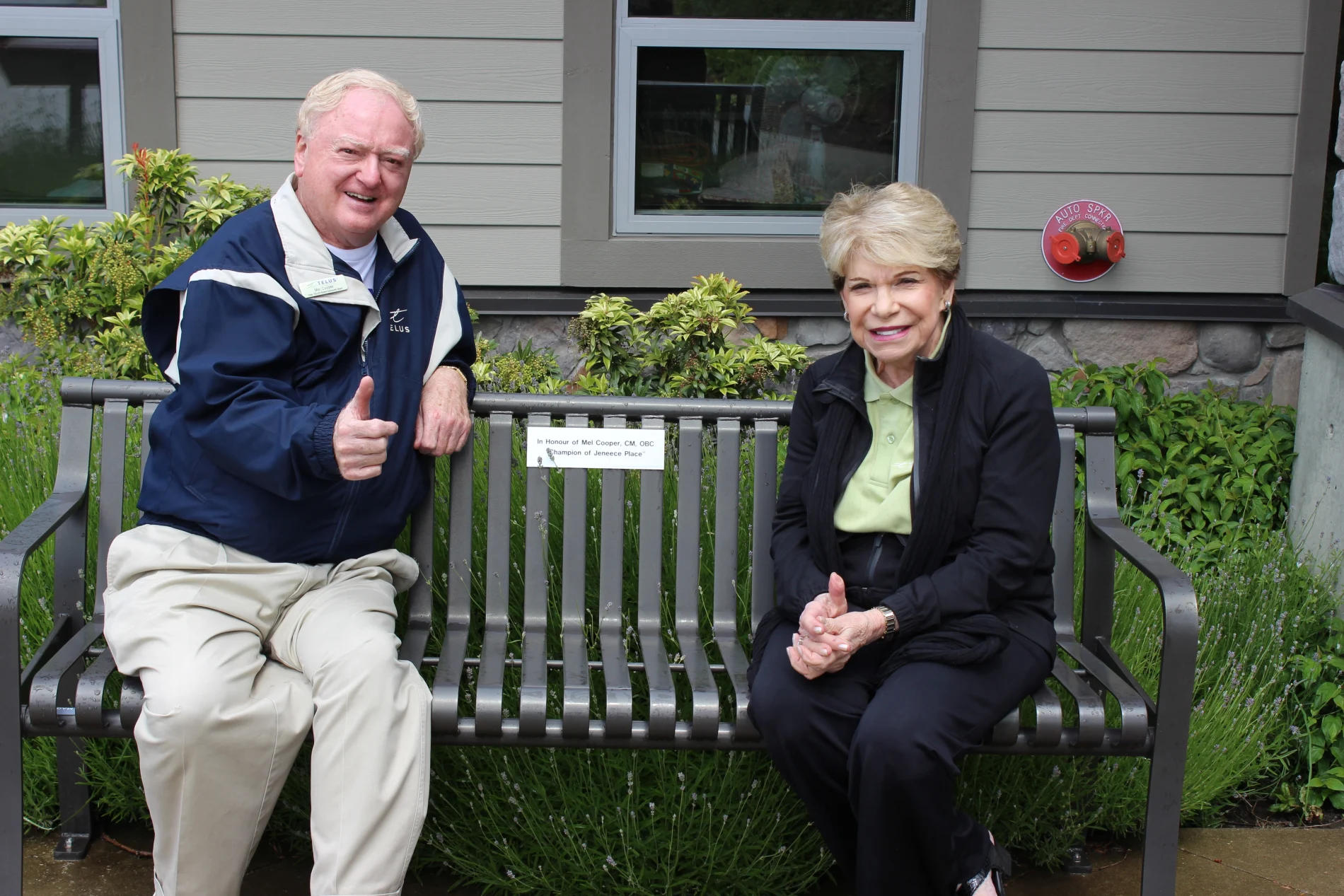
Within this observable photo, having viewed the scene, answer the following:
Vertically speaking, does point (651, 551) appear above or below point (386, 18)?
below

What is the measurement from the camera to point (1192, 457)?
4754 mm

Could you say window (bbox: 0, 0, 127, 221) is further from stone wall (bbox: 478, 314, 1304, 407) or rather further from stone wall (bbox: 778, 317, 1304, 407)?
stone wall (bbox: 778, 317, 1304, 407)

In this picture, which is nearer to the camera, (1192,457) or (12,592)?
(12,592)

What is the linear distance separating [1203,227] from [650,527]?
3.23 meters

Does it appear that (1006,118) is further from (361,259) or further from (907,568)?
(361,259)

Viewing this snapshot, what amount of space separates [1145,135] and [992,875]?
3.58 m

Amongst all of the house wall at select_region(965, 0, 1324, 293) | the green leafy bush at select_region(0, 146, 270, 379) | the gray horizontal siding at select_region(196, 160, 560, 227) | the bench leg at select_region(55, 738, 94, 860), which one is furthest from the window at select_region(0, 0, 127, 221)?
the house wall at select_region(965, 0, 1324, 293)

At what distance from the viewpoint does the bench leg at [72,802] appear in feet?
9.96

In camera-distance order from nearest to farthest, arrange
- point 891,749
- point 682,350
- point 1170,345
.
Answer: point 891,749, point 682,350, point 1170,345

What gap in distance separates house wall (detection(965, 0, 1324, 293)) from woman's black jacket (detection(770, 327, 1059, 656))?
2575 millimetres

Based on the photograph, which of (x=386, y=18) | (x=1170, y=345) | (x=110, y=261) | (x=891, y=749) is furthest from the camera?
(x=1170, y=345)

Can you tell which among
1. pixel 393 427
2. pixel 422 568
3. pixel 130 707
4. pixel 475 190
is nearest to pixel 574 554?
pixel 422 568

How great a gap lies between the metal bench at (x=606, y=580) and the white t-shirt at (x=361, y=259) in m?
0.44

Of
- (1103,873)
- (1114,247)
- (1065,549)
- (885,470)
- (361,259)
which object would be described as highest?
(1114,247)
